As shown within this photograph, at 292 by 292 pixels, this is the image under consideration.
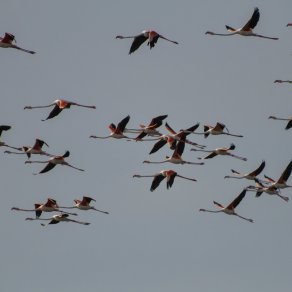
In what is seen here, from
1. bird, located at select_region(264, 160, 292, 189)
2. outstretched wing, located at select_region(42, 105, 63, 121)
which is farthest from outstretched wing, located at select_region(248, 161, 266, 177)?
outstretched wing, located at select_region(42, 105, 63, 121)

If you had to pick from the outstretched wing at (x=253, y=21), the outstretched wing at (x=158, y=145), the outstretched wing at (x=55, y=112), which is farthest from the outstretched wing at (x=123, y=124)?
the outstretched wing at (x=253, y=21)

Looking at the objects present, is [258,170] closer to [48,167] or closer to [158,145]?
[158,145]

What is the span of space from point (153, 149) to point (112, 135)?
2.31m

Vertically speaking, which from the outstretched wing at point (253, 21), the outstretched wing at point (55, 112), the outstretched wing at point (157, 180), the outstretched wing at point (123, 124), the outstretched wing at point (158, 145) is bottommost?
the outstretched wing at point (157, 180)

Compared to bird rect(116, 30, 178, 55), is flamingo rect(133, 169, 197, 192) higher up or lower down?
lower down

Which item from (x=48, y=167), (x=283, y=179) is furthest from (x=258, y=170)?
(x=48, y=167)

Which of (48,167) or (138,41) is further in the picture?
(48,167)

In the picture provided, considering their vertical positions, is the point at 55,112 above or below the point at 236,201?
above

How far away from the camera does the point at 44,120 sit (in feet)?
244

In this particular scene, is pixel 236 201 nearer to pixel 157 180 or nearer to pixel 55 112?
pixel 157 180

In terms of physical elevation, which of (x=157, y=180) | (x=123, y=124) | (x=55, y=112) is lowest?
(x=157, y=180)

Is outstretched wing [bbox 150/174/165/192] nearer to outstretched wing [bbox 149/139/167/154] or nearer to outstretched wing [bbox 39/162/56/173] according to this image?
outstretched wing [bbox 149/139/167/154]

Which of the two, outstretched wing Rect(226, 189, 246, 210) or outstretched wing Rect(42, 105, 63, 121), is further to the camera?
outstretched wing Rect(226, 189, 246, 210)

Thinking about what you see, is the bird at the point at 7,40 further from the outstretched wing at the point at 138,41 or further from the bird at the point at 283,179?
the bird at the point at 283,179
